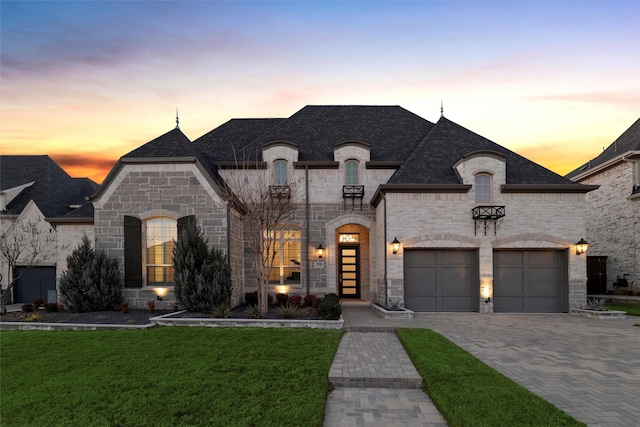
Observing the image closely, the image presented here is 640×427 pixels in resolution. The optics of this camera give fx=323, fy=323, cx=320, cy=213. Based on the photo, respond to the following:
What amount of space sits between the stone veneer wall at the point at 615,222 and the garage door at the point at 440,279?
11.4 m

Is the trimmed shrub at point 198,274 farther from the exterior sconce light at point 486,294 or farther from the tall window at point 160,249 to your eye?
the exterior sconce light at point 486,294

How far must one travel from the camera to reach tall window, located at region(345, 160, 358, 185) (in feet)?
53.1

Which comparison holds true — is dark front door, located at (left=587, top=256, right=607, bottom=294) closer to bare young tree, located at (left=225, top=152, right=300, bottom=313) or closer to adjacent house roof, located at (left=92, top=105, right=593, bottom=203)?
adjacent house roof, located at (left=92, top=105, right=593, bottom=203)

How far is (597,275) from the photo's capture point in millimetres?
19875

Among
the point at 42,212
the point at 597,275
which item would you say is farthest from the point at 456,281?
the point at 42,212

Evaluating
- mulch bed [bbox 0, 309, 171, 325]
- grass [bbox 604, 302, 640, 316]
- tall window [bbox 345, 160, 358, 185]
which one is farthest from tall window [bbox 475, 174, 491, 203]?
mulch bed [bbox 0, 309, 171, 325]

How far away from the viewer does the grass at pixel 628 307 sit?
44.9ft

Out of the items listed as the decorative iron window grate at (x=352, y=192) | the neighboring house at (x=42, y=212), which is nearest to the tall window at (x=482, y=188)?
the decorative iron window grate at (x=352, y=192)

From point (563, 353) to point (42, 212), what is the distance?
23.1 m

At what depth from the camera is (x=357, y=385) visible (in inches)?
249

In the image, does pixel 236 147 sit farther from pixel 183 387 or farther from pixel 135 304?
pixel 183 387

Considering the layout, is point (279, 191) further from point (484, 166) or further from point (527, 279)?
point (527, 279)

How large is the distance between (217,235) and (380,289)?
7699 millimetres

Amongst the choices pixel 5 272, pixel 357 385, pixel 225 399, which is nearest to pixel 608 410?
pixel 357 385
